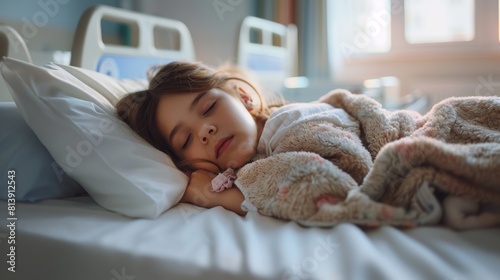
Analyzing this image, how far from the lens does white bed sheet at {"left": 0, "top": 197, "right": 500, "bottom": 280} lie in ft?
2.07

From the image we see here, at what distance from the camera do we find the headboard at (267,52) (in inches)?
97.3

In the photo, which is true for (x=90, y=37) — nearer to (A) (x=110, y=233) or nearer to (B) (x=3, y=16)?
(B) (x=3, y=16)

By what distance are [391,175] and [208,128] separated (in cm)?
45

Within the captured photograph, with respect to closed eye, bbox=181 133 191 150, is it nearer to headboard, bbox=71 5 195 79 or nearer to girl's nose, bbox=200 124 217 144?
girl's nose, bbox=200 124 217 144

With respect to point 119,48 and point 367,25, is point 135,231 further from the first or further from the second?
point 367,25

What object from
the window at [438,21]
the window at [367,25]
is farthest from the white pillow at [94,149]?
the window at [438,21]

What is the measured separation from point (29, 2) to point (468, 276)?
6.17ft

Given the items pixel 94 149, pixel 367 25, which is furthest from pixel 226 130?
pixel 367 25

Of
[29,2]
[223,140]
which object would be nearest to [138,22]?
[29,2]

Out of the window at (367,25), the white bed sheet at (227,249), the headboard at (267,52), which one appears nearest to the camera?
the white bed sheet at (227,249)

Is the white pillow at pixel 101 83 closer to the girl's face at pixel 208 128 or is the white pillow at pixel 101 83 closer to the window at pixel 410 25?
the girl's face at pixel 208 128

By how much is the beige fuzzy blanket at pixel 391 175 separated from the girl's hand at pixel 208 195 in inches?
1.4

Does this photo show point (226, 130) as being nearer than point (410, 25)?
Yes

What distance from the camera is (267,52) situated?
277cm
